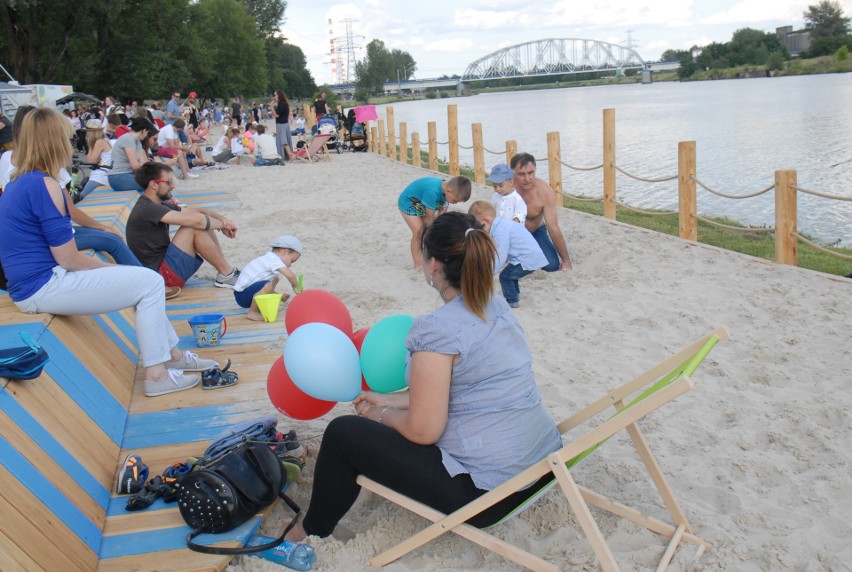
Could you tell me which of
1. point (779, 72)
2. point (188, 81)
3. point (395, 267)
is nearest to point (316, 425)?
point (395, 267)

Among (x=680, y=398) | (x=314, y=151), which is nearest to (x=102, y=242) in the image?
(x=680, y=398)

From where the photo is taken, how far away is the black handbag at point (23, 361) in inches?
119

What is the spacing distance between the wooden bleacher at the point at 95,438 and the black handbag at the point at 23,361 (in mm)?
54

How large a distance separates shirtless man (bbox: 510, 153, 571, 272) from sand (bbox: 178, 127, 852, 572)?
0.21m

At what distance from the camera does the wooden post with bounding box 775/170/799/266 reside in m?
7.25

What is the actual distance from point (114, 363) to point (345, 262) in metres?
4.02

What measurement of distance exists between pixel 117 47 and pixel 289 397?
46454mm

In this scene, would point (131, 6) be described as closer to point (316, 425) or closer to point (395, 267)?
point (395, 267)

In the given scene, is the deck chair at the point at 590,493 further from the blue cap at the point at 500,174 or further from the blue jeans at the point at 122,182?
the blue jeans at the point at 122,182

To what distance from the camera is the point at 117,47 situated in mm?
44156

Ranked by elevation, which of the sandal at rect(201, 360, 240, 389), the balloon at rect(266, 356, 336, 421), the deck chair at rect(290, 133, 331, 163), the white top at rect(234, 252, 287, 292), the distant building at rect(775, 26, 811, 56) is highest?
the distant building at rect(775, 26, 811, 56)

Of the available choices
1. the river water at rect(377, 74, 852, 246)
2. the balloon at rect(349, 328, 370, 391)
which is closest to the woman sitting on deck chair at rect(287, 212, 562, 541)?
the balloon at rect(349, 328, 370, 391)

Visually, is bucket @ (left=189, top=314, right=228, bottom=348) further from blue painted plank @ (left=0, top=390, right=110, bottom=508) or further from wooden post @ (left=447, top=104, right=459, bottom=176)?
wooden post @ (left=447, top=104, right=459, bottom=176)

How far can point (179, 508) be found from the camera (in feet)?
10.2
